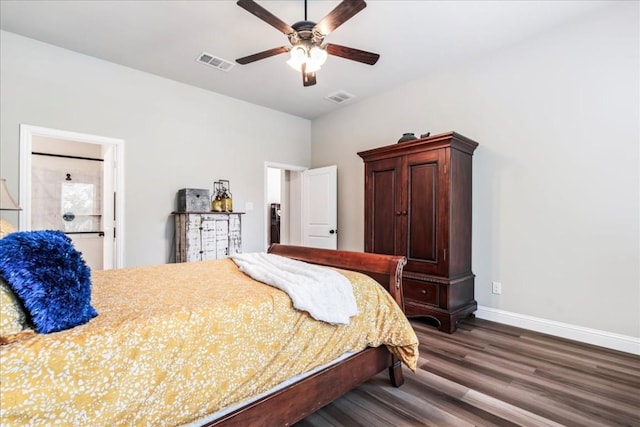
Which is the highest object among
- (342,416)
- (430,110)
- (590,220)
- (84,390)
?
(430,110)

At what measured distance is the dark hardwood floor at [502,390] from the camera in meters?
1.70

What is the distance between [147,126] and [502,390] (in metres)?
4.35

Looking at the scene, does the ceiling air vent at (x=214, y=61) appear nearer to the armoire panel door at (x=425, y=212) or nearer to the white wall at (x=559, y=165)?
the armoire panel door at (x=425, y=212)

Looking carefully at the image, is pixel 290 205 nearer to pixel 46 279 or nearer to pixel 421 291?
pixel 421 291

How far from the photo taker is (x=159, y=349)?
1034 mm

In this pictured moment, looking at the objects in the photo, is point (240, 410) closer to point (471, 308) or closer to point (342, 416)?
point (342, 416)

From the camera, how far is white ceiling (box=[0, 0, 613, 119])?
2.63m

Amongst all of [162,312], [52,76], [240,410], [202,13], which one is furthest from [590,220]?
[52,76]

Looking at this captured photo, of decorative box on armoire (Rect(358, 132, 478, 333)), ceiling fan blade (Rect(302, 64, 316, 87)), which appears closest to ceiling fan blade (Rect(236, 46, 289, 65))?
ceiling fan blade (Rect(302, 64, 316, 87))

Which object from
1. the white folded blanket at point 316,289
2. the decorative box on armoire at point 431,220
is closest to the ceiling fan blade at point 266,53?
the decorative box on armoire at point 431,220

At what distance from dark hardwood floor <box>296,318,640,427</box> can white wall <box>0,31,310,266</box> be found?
122 inches

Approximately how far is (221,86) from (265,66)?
87 cm

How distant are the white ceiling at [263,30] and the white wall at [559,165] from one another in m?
0.27

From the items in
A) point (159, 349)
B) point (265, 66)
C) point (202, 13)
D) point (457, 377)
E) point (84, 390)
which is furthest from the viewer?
point (265, 66)
